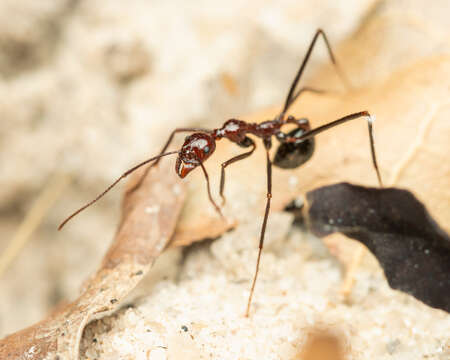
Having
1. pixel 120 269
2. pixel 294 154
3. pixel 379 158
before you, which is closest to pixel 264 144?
pixel 294 154

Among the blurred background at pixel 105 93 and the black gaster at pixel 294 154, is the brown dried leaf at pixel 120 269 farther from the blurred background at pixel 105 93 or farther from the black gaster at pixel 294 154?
the blurred background at pixel 105 93

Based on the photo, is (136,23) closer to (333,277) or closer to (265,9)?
(265,9)

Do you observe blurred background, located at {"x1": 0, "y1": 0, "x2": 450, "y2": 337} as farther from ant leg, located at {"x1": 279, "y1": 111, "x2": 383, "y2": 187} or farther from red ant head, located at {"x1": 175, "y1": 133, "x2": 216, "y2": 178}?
ant leg, located at {"x1": 279, "y1": 111, "x2": 383, "y2": 187}

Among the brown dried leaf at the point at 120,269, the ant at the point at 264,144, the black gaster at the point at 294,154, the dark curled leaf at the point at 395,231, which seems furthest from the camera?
the black gaster at the point at 294,154

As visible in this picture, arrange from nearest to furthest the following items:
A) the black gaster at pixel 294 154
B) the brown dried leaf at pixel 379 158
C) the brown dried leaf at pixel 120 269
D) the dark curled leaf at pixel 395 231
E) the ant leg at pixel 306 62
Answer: the brown dried leaf at pixel 120 269 → the dark curled leaf at pixel 395 231 → the brown dried leaf at pixel 379 158 → the black gaster at pixel 294 154 → the ant leg at pixel 306 62

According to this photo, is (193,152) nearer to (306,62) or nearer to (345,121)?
(345,121)

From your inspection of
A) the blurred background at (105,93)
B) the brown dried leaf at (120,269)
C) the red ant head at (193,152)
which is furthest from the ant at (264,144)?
the blurred background at (105,93)

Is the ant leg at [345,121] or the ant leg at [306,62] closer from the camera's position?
the ant leg at [345,121]
